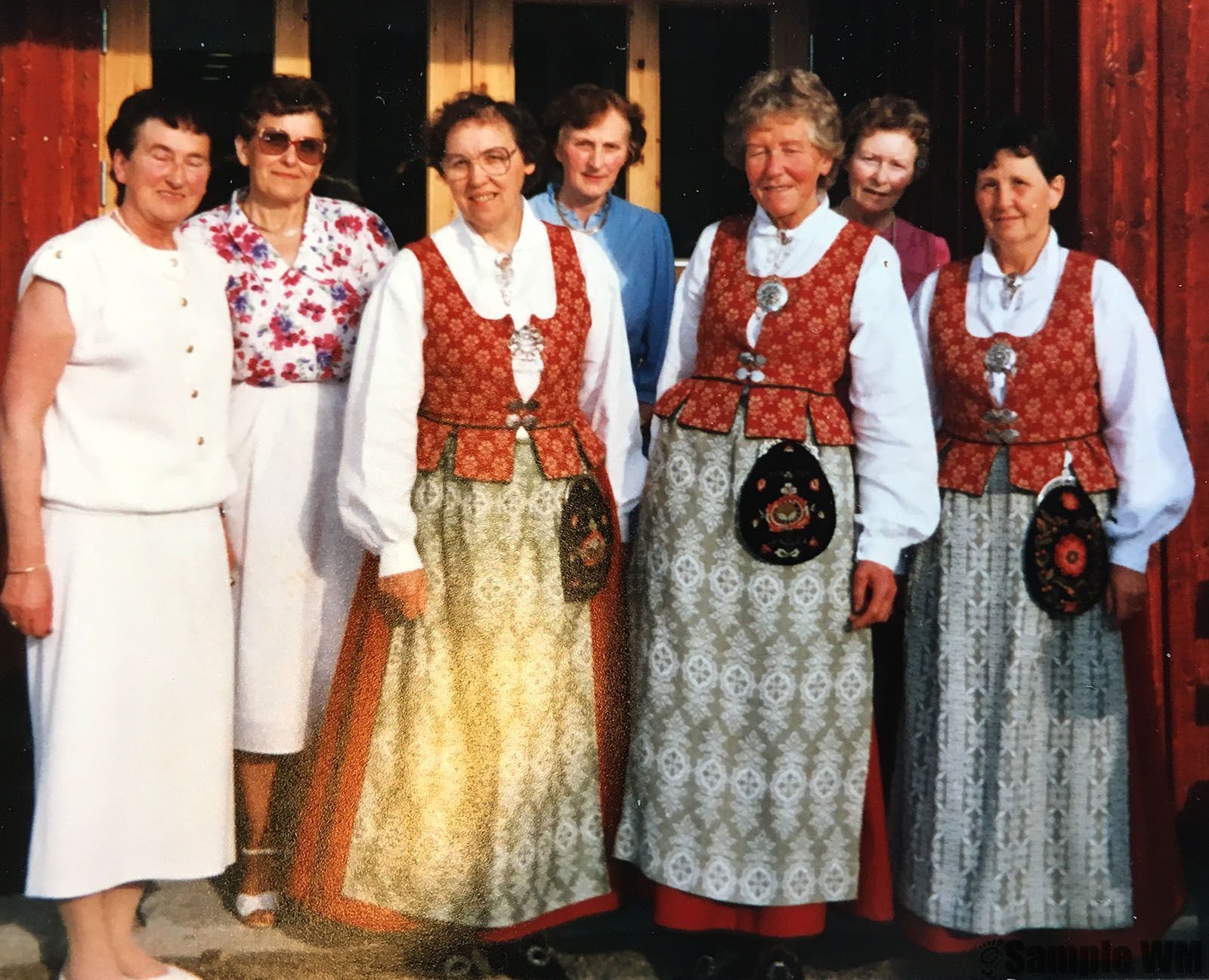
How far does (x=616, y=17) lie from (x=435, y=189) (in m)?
0.90

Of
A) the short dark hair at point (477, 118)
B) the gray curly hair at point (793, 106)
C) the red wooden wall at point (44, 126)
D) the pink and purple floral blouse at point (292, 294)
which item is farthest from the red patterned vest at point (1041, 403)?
the red wooden wall at point (44, 126)

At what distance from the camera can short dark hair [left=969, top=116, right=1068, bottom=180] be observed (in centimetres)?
355

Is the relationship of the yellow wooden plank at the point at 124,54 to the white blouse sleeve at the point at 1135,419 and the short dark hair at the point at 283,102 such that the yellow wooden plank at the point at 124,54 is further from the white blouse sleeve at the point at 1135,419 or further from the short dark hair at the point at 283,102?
the white blouse sleeve at the point at 1135,419

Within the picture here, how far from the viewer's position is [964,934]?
11.8 ft

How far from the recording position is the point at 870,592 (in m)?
3.51

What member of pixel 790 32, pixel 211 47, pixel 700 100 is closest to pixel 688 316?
pixel 700 100

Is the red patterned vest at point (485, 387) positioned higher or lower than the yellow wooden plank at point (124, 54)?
lower

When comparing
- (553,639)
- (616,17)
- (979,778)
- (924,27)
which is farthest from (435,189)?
(979,778)

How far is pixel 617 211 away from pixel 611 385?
0.90 m

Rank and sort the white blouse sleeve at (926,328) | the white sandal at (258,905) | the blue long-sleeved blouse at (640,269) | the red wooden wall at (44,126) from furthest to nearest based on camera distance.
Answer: the red wooden wall at (44,126)
the blue long-sleeved blouse at (640,269)
the white sandal at (258,905)
the white blouse sleeve at (926,328)

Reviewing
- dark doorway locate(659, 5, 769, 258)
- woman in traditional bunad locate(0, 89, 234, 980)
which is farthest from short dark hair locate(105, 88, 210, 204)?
dark doorway locate(659, 5, 769, 258)

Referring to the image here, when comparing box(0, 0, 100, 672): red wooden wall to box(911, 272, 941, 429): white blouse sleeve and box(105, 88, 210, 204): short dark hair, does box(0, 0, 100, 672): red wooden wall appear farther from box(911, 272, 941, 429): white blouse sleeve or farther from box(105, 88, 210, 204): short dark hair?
box(911, 272, 941, 429): white blouse sleeve

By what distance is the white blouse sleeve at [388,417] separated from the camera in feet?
11.3

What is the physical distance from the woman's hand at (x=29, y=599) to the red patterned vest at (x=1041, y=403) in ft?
7.10
